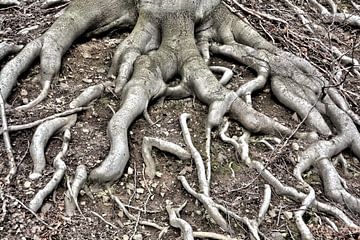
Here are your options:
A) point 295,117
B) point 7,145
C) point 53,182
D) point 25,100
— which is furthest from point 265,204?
point 25,100

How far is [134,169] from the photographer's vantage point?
Result: 432 centimetres

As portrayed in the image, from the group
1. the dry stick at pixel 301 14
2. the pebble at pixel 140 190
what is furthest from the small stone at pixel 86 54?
the dry stick at pixel 301 14

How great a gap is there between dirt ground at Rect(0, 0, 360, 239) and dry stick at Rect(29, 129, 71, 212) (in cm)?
6

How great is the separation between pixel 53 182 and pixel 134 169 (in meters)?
0.67

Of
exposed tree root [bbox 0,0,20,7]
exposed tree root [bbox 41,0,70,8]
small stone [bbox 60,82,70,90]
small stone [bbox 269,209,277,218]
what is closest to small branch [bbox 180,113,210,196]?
small stone [bbox 269,209,277,218]

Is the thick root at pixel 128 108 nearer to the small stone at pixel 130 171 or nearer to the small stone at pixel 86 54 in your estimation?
the small stone at pixel 130 171

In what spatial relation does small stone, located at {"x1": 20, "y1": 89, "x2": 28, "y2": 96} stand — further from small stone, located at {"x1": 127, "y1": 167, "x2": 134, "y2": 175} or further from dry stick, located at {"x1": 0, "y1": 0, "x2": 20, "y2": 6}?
dry stick, located at {"x1": 0, "y1": 0, "x2": 20, "y2": 6}

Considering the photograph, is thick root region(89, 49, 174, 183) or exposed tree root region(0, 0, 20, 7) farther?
exposed tree root region(0, 0, 20, 7)

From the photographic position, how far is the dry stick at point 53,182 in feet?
12.4

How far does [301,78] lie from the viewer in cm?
521

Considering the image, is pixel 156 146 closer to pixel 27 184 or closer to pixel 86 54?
pixel 27 184

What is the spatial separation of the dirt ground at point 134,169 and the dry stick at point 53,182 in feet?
0.18

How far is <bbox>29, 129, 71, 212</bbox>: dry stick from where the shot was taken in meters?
3.77

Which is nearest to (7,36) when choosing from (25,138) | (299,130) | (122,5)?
(122,5)
